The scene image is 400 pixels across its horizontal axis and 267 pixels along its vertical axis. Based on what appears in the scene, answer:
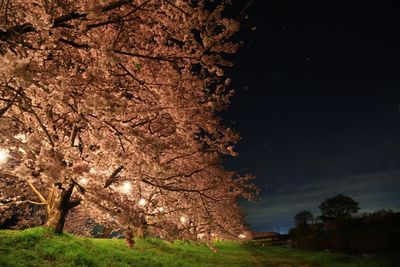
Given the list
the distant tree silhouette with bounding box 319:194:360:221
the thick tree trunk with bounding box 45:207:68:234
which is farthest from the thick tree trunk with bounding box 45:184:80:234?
the distant tree silhouette with bounding box 319:194:360:221

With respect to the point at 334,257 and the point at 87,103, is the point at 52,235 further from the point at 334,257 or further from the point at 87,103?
the point at 334,257

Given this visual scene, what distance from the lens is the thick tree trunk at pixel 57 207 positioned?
42.8 feet

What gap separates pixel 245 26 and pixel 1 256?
32.9ft

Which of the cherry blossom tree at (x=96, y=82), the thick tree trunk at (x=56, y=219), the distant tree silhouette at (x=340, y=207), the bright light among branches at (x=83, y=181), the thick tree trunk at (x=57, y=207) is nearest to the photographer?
the cherry blossom tree at (x=96, y=82)

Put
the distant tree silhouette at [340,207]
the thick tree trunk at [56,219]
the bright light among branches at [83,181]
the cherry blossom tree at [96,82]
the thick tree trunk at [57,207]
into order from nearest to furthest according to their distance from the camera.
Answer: the cherry blossom tree at [96,82] < the bright light among branches at [83,181] < the thick tree trunk at [57,207] < the thick tree trunk at [56,219] < the distant tree silhouette at [340,207]

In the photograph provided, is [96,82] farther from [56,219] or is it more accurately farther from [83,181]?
[56,219]

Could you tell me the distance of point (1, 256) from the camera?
950 cm

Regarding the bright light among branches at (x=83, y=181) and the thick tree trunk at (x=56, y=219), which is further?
the thick tree trunk at (x=56, y=219)

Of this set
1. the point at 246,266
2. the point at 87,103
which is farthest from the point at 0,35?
the point at 246,266

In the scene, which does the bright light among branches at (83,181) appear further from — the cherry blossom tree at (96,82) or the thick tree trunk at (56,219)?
the thick tree trunk at (56,219)

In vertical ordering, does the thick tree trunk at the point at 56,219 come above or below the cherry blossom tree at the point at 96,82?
below

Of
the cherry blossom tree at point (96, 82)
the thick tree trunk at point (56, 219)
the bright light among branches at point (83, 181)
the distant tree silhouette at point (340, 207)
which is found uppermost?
the distant tree silhouette at point (340, 207)

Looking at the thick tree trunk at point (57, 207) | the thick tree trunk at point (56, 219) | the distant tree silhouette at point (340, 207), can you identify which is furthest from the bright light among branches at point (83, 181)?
the distant tree silhouette at point (340, 207)

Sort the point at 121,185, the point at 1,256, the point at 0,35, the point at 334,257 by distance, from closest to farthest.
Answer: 1. the point at 0,35
2. the point at 1,256
3. the point at 121,185
4. the point at 334,257
